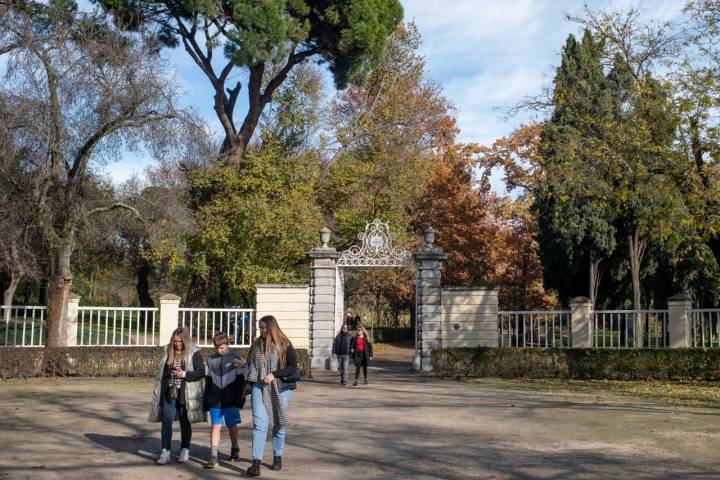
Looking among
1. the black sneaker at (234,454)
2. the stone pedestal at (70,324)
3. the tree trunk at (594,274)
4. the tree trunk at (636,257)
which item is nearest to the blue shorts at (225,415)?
the black sneaker at (234,454)

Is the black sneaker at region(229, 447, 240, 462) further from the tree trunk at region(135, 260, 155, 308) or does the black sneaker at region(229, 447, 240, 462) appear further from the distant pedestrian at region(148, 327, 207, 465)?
the tree trunk at region(135, 260, 155, 308)

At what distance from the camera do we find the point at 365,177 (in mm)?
30594

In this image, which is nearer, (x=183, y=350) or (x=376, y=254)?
(x=183, y=350)

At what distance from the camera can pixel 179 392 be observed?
8.13 meters

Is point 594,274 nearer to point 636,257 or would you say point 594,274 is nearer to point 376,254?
point 636,257

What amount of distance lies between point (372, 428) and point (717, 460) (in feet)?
14.7

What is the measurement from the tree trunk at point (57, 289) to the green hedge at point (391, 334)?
25402 millimetres

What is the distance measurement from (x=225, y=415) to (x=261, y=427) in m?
0.79

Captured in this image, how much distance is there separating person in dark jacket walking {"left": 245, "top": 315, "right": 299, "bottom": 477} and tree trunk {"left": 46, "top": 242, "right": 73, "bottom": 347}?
41.6ft

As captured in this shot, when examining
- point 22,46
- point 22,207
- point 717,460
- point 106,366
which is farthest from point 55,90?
point 717,460

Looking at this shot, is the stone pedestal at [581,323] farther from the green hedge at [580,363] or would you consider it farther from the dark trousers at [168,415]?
the dark trousers at [168,415]

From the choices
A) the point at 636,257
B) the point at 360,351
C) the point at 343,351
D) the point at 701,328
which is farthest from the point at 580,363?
the point at 636,257

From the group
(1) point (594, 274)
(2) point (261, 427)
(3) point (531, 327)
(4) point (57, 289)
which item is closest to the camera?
(2) point (261, 427)

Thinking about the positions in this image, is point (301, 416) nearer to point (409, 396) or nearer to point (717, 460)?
point (409, 396)
